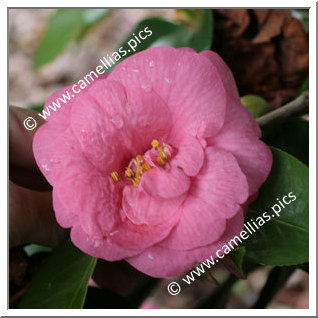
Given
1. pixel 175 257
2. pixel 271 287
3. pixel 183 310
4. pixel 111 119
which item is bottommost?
pixel 271 287

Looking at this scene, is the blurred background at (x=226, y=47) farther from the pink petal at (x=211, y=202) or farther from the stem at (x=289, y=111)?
the pink petal at (x=211, y=202)

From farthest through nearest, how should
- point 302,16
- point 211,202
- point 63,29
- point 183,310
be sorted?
point 63,29, point 302,16, point 183,310, point 211,202

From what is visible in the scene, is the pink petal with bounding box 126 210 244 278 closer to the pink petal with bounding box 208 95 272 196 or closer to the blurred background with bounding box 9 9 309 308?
the pink petal with bounding box 208 95 272 196

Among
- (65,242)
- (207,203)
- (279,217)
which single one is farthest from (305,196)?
(65,242)

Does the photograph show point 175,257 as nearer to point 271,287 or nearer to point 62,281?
point 62,281

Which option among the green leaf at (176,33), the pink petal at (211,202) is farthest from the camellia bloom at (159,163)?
the green leaf at (176,33)

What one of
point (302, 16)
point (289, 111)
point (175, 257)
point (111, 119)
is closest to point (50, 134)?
point (111, 119)
